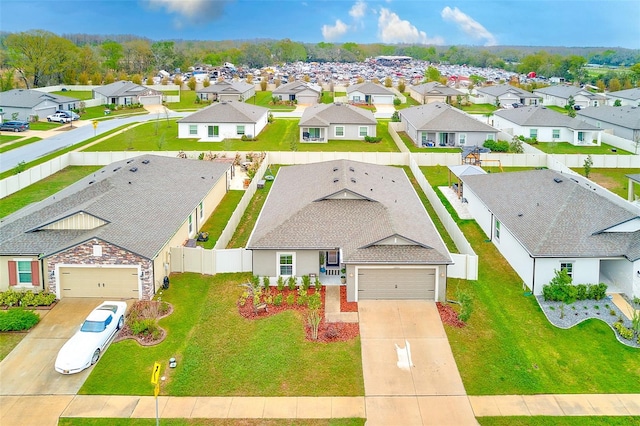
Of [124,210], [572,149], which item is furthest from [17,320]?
[572,149]

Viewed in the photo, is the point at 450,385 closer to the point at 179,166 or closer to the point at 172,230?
the point at 172,230

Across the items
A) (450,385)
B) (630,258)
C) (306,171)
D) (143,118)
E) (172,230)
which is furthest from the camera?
(143,118)

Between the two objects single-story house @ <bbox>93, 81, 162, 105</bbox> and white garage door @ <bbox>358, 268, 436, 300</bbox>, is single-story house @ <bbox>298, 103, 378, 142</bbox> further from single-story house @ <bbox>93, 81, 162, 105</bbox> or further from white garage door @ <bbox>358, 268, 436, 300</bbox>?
single-story house @ <bbox>93, 81, 162, 105</bbox>

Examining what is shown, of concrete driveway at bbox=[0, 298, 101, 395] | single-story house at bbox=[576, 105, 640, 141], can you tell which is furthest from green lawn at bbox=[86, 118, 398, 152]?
concrete driveway at bbox=[0, 298, 101, 395]

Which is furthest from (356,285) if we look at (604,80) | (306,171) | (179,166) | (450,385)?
(604,80)

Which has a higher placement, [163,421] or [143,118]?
[143,118]

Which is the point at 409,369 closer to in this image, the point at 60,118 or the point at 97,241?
the point at 97,241

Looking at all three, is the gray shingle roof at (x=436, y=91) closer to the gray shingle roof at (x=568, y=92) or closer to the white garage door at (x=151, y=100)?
the gray shingle roof at (x=568, y=92)
